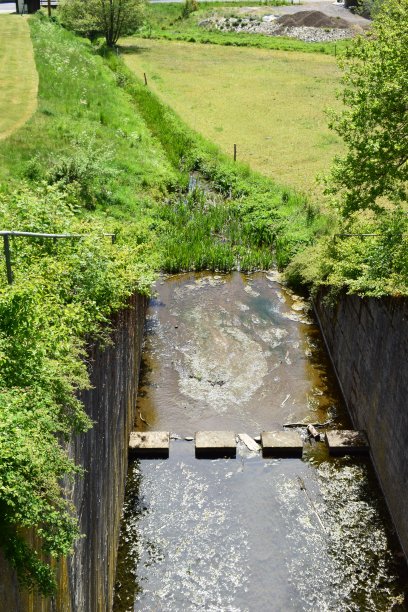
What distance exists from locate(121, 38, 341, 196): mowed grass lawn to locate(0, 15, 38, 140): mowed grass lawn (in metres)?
7.72

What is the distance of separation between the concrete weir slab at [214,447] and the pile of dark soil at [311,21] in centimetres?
5777

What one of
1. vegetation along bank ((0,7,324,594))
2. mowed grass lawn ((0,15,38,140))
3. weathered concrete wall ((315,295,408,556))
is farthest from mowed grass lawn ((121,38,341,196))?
weathered concrete wall ((315,295,408,556))

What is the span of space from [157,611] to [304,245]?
13.5 meters

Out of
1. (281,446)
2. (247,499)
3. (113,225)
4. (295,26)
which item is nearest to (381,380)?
(281,446)

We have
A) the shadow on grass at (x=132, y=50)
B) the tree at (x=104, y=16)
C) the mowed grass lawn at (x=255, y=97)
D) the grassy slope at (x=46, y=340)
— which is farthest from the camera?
the shadow on grass at (x=132, y=50)

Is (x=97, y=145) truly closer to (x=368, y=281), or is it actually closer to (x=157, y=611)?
(x=368, y=281)

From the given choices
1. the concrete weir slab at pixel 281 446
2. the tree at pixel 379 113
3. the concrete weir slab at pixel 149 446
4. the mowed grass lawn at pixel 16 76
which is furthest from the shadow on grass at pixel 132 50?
the concrete weir slab at pixel 281 446

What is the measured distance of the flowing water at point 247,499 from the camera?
1077 cm

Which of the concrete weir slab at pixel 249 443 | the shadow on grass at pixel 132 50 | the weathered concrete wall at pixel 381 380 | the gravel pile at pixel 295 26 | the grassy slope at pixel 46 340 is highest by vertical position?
the gravel pile at pixel 295 26

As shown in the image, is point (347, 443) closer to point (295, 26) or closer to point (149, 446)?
point (149, 446)

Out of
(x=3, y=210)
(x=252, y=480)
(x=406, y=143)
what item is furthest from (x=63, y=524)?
(x=406, y=143)

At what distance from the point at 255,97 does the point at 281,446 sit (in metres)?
32.7

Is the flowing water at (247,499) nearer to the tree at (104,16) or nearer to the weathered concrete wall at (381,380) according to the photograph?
the weathered concrete wall at (381,380)

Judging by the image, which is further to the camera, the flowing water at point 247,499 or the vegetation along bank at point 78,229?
the flowing water at point 247,499
